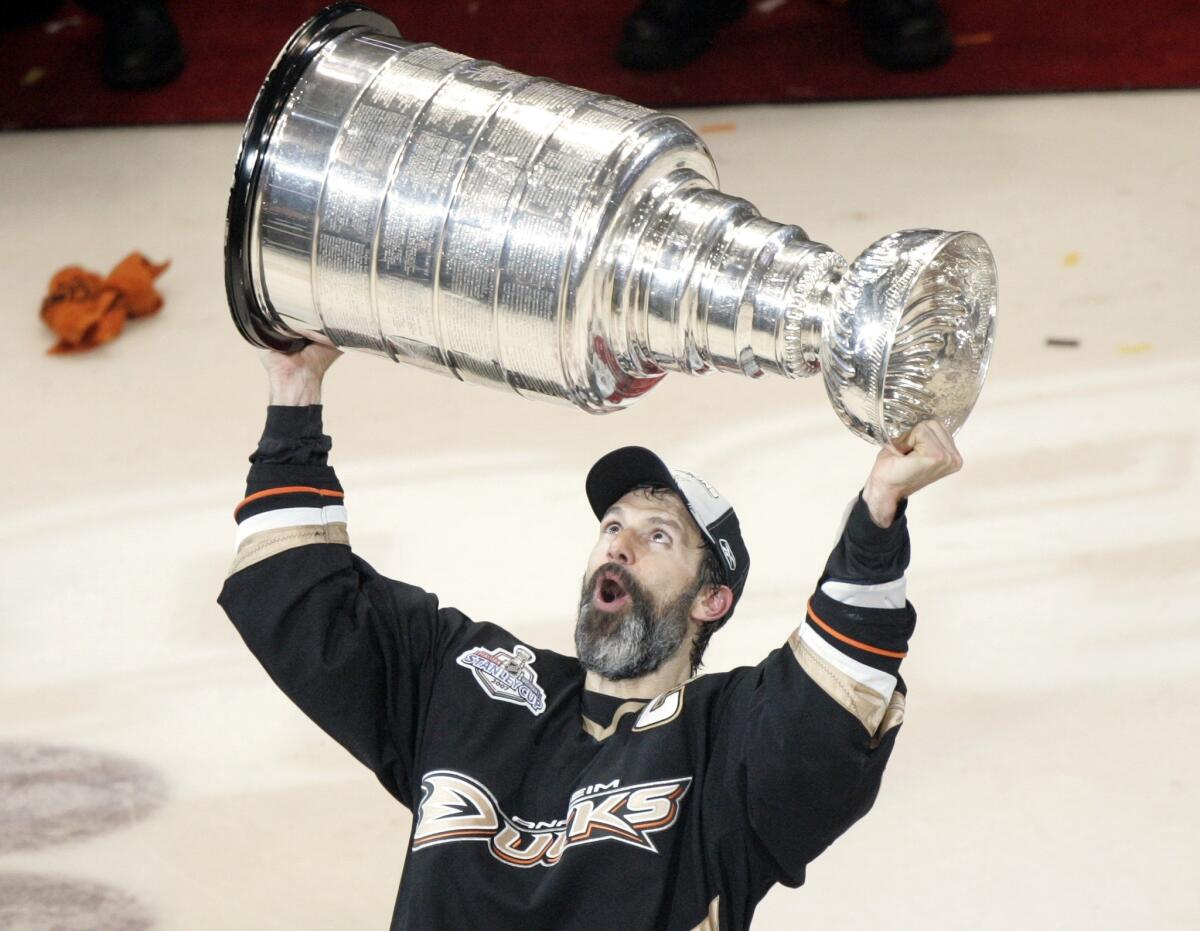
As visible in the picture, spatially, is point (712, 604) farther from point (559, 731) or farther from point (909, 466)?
point (909, 466)

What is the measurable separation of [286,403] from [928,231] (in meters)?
0.81

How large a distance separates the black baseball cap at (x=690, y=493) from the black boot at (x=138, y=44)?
107 inches

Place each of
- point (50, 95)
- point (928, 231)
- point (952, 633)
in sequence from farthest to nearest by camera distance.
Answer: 1. point (50, 95)
2. point (952, 633)
3. point (928, 231)

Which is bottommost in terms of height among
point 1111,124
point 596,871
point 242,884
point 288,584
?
point 242,884

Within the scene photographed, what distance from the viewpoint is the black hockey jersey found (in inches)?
72.4

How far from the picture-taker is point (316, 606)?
213cm

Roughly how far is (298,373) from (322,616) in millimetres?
278

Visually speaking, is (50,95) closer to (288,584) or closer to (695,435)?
(695,435)

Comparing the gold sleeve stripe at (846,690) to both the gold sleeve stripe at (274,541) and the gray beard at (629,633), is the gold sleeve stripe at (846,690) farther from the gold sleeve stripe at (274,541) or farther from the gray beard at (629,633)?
the gold sleeve stripe at (274,541)

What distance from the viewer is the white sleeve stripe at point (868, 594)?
71.2 inches

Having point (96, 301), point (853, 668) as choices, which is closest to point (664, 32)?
point (96, 301)

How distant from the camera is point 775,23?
4.73 meters

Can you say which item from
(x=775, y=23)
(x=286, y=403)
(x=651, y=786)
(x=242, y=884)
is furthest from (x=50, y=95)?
(x=651, y=786)

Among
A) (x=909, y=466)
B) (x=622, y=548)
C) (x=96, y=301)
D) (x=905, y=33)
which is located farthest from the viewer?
(x=905, y=33)
